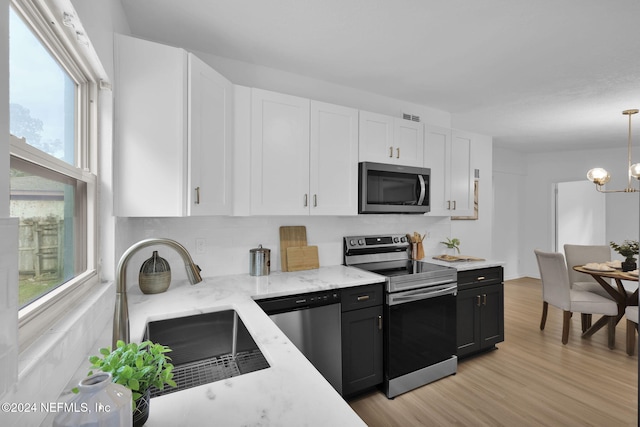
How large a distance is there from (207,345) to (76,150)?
3.49 ft

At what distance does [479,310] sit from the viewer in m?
2.99

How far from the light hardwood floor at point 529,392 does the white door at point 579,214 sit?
2954 mm

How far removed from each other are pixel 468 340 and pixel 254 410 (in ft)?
8.82

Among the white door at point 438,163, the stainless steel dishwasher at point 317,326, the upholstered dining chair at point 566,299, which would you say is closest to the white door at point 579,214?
the upholstered dining chair at point 566,299

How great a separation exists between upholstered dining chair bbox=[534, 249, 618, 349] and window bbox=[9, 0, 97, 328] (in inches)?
159

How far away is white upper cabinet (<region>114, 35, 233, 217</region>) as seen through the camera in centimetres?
165

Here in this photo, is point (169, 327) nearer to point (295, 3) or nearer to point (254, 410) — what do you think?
point (254, 410)

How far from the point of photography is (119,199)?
163 centimetres

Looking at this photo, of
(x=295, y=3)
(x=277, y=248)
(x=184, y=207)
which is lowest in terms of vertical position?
(x=277, y=248)

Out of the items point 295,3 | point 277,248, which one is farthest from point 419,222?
point 295,3

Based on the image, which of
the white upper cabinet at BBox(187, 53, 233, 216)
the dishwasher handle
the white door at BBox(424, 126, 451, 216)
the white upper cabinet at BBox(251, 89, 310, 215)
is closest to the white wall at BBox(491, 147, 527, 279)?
A: the white door at BBox(424, 126, 451, 216)

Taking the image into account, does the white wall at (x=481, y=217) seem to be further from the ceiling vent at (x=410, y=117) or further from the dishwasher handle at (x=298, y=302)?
the dishwasher handle at (x=298, y=302)

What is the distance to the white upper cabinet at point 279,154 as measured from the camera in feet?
7.36

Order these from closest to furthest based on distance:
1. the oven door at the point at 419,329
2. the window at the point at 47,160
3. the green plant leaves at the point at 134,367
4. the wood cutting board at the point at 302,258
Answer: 1. the green plant leaves at the point at 134,367
2. the window at the point at 47,160
3. the oven door at the point at 419,329
4. the wood cutting board at the point at 302,258
